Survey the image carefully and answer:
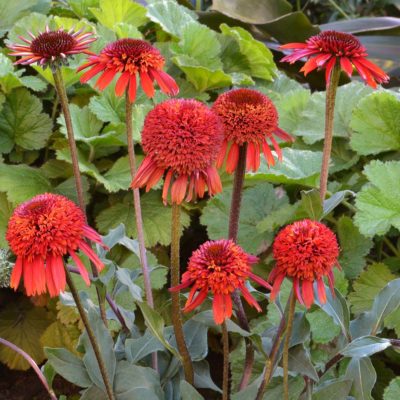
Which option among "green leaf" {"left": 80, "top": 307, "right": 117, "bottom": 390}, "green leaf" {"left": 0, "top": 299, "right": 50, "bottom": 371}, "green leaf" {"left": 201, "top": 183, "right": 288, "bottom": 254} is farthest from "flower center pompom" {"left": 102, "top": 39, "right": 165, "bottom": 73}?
"green leaf" {"left": 0, "top": 299, "right": 50, "bottom": 371}

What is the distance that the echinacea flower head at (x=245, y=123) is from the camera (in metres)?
0.70

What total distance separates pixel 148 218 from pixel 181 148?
29.2 inches

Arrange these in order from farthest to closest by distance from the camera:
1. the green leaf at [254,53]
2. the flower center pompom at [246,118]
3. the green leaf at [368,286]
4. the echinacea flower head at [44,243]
Answer: the green leaf at [254,53]
the green leaf at [368,286]
the flower center pompom at [246,118]
the echinacea flower head at [44,243]

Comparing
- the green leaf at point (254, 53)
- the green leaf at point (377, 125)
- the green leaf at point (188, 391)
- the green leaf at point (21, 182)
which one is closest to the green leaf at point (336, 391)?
the green leaf at point (188, 391)

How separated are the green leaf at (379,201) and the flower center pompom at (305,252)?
481mm

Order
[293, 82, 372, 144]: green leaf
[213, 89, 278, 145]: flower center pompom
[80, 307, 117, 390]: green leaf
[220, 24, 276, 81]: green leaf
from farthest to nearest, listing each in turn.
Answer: [220, 24, 276, 81]: green leaf → [293, 82, 372, 144]: green leaf → [80, 307, 117, 390]: green leaf → [213, 89, 278, 145]: flower center pompom

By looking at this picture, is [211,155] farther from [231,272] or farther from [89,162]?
[89,162]

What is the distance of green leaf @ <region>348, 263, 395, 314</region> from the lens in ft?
3.80

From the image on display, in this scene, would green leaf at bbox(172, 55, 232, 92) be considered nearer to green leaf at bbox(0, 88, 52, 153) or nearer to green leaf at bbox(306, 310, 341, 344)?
green leaf at bbox(0, 88, 52, 153)

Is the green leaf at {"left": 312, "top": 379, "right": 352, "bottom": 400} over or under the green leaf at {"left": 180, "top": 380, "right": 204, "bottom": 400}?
under

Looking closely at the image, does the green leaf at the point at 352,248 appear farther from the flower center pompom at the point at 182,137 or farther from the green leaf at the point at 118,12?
the green leaf at the point at 118,12

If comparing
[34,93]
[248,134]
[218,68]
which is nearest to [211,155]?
[248,134]

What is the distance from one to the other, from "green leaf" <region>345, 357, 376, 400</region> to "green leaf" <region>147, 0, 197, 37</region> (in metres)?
1.04

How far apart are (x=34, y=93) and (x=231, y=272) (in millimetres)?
1114
